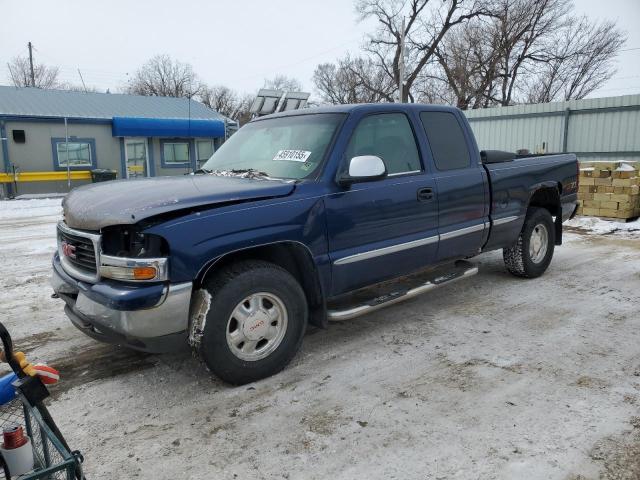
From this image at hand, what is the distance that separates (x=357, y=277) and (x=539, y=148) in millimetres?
14637

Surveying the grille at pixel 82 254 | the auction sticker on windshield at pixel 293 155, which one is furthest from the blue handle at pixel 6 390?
the auction sticker on windshield at pixel 293 155

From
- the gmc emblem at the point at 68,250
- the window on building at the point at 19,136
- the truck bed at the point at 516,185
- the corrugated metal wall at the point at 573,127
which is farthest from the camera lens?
the window on building at the point at 19,136

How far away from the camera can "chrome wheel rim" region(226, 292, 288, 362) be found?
334 centimetres

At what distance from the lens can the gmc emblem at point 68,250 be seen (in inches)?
137

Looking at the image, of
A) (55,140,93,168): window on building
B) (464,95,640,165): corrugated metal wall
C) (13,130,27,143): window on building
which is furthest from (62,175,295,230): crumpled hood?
(13,130,27,143): window on building

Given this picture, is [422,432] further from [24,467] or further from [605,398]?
[24,467]

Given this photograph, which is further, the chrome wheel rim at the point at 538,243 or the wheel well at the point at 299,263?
the chrome wheel rim at the point at 538,243

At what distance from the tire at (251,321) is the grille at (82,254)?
79 centimetres

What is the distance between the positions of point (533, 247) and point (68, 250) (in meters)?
5.05

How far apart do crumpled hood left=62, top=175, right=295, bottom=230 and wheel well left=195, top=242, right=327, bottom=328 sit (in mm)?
397

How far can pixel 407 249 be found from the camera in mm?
4266

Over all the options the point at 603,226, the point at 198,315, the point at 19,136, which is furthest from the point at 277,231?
the point at 19,136

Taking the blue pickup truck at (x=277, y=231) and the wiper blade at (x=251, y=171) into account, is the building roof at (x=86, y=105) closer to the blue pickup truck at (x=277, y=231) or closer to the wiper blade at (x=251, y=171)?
the wiper blade at (x=251, y=171)

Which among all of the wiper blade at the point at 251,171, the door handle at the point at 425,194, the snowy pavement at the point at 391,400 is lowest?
the snowy pavement at the point at 391,400
